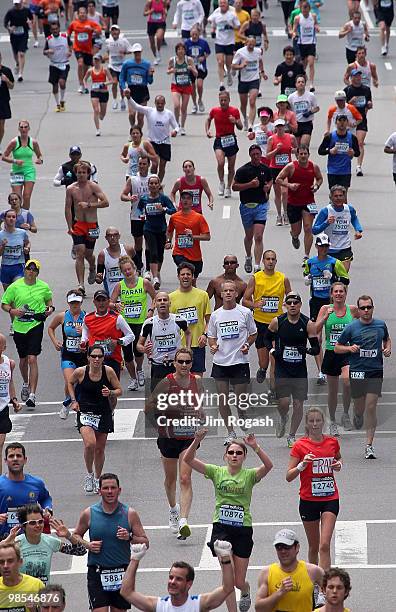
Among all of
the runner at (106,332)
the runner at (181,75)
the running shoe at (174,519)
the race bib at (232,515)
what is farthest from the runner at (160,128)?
the race bib at (232,515)

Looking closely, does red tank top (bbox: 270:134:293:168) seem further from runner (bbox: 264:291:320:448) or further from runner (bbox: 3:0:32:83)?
runner (bbox: 3:0:32:83)

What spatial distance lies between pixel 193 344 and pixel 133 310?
4.62ft

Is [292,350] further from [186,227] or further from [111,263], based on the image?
[186,227]

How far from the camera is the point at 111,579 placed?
14.2m

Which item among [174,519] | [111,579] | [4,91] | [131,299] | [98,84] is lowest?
[98,84]

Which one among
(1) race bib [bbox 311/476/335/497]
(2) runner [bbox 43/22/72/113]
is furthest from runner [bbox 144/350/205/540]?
(2) runner [bbox 43/22/72/113]

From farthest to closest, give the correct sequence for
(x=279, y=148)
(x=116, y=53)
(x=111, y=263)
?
1. (x=116, y=53)
2. (x=279, y=148)
3. (x=111, y=263)

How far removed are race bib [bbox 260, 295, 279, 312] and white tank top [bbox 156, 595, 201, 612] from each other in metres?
8.75

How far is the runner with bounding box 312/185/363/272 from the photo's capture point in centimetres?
2372

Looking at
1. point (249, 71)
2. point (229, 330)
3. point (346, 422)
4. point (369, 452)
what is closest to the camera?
point (369, 452)

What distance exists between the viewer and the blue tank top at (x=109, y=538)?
14250 mm

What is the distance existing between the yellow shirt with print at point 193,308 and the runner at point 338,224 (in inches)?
138

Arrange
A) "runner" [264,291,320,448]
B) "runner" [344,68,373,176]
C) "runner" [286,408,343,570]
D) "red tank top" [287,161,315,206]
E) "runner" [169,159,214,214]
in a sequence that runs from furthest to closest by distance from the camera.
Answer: "runner" [344,68,373,176] → "red tank top" [287,161,315,206] → "runner" [169,159,214,214] → "runner" [264,291,320,448] → "runner" [286,408,343,570]

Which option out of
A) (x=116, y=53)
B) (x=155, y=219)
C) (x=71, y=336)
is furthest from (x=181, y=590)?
(x=116, y=53)
